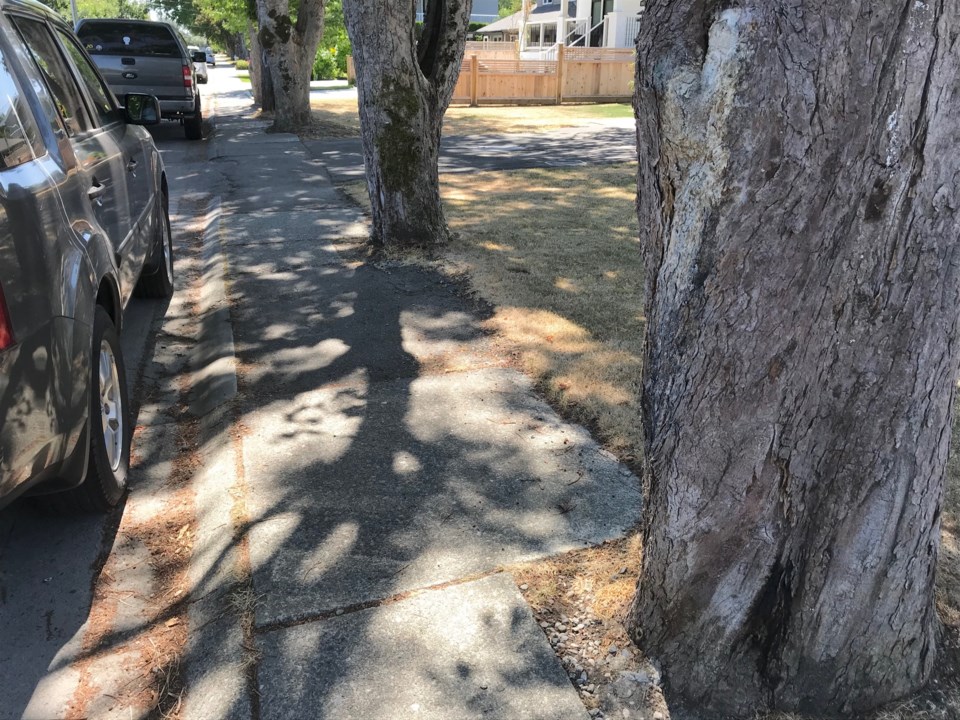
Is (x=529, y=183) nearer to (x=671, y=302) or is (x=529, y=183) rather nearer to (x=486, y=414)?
(x=486, y=414)

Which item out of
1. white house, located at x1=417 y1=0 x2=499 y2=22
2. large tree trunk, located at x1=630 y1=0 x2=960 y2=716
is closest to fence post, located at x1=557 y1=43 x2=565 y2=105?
large tree trunk, located at x1=630 y1=0 x2=960 y2=716

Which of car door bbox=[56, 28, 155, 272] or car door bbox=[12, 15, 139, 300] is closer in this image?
car door bbox=[12, 15, 139, 300]

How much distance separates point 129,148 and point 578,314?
10.2ft

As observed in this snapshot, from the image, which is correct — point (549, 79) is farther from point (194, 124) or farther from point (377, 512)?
point (377, 512)

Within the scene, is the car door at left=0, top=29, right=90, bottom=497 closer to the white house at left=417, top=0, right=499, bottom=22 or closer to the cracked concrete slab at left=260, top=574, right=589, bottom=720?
the cracked concrete slab at left=260, top=574, right=589, bottom=720

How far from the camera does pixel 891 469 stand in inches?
82.0

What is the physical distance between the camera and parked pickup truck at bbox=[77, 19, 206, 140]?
578 inches

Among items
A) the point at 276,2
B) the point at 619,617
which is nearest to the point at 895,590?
the point at 619,617

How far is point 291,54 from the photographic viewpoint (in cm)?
1580

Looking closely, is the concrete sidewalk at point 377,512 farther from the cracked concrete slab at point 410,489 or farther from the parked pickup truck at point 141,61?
the parked pickup truck at point 141,61

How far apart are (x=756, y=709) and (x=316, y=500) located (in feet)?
6.23

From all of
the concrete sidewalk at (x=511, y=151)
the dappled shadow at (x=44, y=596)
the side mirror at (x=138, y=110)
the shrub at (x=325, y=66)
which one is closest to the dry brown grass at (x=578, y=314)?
the dappled shadow at (x=44, y=596)

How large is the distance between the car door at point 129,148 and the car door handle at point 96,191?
0.45m

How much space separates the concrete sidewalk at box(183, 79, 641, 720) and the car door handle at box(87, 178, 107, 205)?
1220 mm
